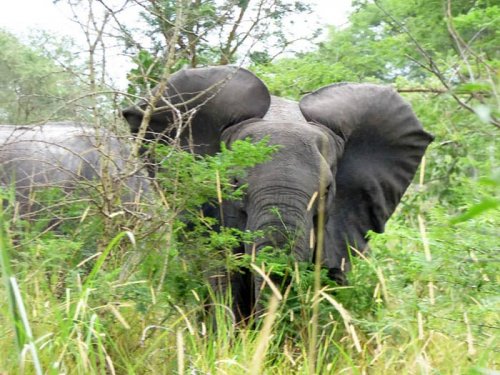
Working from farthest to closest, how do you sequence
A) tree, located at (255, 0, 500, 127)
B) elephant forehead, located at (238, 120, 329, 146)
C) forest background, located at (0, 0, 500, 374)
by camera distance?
1. tree, located at (255, 0, 500, 127)
2. elephant forehead, located at (238, 120, 329, 146)
3. forest background, located at (0, 0, 500, 374)

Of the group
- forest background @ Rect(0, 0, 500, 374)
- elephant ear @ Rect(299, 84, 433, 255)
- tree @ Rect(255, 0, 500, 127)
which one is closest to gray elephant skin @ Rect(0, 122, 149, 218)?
forest background @ Rect(0, 0, 500, 374)

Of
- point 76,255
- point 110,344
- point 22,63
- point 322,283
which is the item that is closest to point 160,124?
point 322,283

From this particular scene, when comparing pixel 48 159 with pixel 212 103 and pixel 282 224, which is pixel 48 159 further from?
pixel 282 224

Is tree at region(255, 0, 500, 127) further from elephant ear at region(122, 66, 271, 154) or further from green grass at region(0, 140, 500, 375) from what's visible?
green grass at region(0, 140, 500, 375)

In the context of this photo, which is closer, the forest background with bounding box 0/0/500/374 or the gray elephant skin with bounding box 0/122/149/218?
the forest background with bounding box 0/0/500/374

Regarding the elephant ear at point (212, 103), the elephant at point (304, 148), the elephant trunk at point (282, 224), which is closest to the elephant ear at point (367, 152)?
the elephant at point (304, 148)

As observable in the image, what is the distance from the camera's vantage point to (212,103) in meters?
5.30

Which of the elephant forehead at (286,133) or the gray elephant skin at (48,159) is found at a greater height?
the elephant forehead at (286,133)

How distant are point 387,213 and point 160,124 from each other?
1.47 m

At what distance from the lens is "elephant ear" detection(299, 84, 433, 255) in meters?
5.57

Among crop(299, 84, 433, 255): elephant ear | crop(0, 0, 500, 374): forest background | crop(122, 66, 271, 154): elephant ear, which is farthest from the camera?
crop(299, 84, 433, 255): elephant ear

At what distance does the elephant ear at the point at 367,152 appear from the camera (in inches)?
219

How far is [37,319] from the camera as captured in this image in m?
3.12

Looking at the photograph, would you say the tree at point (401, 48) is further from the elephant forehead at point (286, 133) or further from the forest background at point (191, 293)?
the forest background at point (191, 293)
